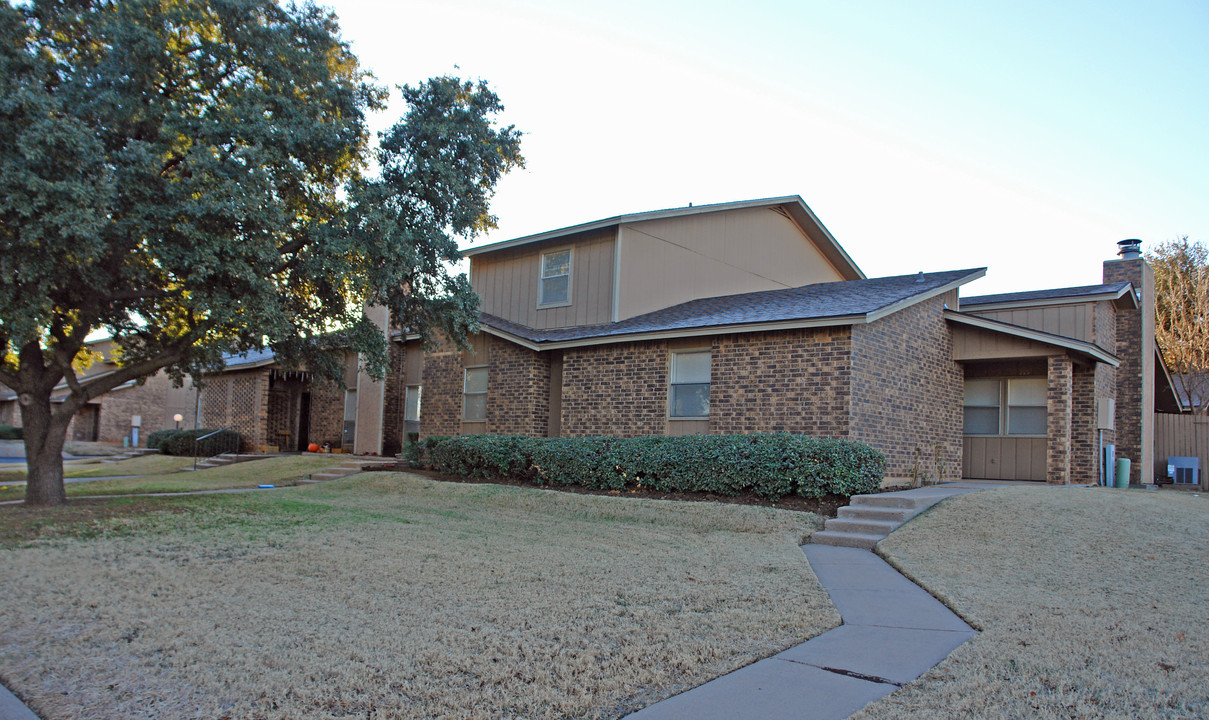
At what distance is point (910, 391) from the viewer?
1419 cm

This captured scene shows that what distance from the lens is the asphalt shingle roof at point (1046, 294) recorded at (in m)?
16.3

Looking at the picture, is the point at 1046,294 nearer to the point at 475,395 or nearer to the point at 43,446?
the point at 475,395

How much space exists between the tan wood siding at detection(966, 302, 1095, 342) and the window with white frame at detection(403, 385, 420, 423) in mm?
13637

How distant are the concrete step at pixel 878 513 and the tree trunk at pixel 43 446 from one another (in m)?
11.2

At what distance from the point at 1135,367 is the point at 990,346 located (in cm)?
479

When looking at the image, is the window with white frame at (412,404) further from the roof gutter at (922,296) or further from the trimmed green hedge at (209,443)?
the roof gutter at (922,296)

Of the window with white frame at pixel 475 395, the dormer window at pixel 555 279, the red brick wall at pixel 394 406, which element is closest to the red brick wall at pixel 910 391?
the dormer window at pixel 555 279

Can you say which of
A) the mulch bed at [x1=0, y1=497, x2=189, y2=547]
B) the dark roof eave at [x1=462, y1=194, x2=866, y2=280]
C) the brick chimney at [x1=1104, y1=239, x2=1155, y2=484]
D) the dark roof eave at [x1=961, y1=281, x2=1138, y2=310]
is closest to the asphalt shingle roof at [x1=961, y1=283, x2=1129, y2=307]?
the dark roof eave at [x1=961, y1=281, x2=1138, y2=310]

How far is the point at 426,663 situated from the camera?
4465 millimetres

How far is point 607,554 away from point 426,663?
4002 mm

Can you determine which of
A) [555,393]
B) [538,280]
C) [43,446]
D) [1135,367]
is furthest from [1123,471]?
[43,446]

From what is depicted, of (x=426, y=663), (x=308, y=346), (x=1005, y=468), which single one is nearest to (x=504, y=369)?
(x=308, y=346)

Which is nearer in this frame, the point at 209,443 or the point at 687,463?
the point at 687,463

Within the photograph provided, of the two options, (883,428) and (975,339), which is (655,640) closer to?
(883,428)
